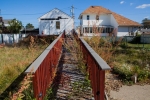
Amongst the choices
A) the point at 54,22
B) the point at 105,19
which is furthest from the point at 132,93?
the point at 105,19

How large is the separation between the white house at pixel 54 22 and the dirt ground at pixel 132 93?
1072 inches

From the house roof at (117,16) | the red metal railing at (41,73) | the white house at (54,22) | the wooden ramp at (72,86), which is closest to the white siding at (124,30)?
the house roof at (117,16)

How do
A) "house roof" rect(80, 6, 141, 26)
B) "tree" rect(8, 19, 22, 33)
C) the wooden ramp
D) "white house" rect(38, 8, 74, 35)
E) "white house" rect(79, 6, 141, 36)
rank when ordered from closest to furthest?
the wooden ramp
"white house" rect(38, 8, 74, 35)
"white house" rect(79, 6, 141, 36)
"house roof" rect(80, 6, 141, 26)
"tree" rect(8, 19, 22, 33)

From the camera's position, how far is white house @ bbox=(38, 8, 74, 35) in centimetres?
3216

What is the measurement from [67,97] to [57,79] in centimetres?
114

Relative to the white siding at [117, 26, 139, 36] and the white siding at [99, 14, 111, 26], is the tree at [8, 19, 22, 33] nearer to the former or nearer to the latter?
the white siding at [99, 14, 111, 26]

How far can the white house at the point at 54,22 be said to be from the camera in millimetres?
32156

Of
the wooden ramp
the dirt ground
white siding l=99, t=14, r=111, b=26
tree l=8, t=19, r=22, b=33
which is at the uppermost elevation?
white siding l=99, t=14, r=111, b=26

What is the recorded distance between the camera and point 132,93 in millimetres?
4641

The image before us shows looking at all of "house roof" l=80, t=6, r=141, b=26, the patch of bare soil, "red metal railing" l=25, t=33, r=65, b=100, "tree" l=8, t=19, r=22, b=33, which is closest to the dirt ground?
the patch of bare soil

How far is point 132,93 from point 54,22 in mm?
28860

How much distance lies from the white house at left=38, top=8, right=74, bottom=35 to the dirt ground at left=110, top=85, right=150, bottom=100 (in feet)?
89.4

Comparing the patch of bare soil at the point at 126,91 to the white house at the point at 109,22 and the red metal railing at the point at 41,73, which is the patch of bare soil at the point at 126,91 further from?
the white house at the point at 109,22

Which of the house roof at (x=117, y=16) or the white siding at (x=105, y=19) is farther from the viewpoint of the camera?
the white siding at (x=105, y=19)
